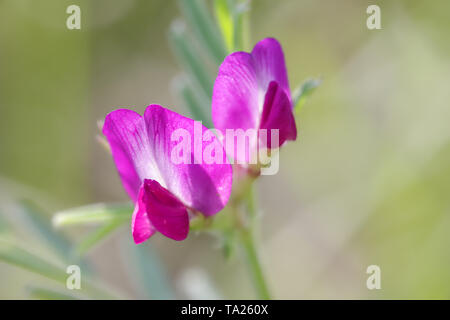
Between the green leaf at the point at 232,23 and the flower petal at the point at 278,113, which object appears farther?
the green leaf at the point at 232,23

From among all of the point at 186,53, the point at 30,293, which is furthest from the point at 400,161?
the point at 30,293

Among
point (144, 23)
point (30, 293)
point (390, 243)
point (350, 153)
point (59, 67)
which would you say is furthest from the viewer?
point (144, 23)

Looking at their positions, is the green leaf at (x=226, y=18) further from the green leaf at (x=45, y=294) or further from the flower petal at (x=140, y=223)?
the green leaf at (x=45, y=294)

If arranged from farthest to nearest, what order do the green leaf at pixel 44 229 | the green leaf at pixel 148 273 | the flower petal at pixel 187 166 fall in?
the green leaf at pixel 148 273, the green leaf at pixel 44 229, the flower petal at pixel 187 166

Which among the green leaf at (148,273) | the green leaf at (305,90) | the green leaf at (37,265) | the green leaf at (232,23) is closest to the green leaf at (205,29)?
the green leaf at (232,23)

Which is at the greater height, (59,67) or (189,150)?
(59,67)

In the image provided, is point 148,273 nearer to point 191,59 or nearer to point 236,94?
point 191,59

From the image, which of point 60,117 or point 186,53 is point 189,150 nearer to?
point 186,53

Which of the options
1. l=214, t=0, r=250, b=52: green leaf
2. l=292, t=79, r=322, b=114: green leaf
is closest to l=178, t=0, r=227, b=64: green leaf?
l=214, t=0, r=250, b=52: green leaf
